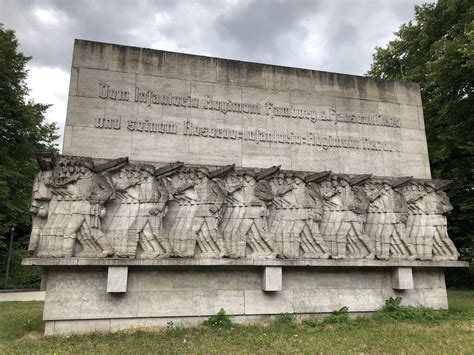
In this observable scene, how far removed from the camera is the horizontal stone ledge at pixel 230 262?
8828 mm

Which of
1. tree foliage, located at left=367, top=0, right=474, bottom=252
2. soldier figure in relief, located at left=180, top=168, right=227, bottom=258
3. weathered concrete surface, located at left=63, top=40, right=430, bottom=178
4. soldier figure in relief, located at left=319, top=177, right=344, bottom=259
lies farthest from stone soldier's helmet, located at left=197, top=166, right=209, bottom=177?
tree foliage, located at left=367, top=0, right=474, bottom=252

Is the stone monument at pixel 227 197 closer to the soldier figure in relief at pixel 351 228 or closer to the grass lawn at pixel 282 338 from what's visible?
the soldier figure in relief at pixel 351 228

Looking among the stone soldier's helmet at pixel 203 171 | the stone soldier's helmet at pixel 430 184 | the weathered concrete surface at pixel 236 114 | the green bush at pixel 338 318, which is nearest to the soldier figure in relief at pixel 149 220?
the stone soldier's helmet at pixel 203 171

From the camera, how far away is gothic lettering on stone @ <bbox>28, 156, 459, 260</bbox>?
924cm

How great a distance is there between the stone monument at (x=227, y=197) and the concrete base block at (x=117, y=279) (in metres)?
0.02

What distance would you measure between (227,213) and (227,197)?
1.34 feet

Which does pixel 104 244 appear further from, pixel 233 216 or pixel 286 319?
pixel 286 319

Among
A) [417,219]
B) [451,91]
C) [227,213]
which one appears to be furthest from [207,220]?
[451,91]

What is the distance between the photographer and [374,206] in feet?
37.1

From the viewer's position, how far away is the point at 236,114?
11.6 metres

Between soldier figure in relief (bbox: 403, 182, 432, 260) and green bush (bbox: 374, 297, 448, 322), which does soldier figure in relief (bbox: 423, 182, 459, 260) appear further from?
green bush (bbox: 374, 297, 448, 322)

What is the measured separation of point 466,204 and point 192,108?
14.6 meters

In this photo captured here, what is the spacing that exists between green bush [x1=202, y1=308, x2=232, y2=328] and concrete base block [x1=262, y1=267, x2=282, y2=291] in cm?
118

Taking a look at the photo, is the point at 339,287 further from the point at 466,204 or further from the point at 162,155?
the point at 466,204
